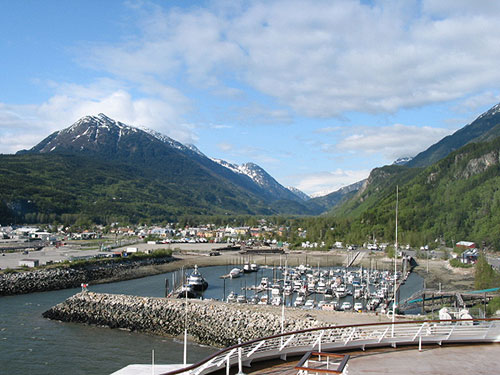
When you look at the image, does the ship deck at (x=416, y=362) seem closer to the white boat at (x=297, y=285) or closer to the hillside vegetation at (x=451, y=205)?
the white boat at (x=297, y=285)

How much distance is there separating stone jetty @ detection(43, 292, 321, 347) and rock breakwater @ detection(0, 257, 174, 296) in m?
15.7

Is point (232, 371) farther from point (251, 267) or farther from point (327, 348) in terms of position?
point (251, 267)

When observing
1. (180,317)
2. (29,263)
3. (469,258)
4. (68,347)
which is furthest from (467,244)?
(68,347)

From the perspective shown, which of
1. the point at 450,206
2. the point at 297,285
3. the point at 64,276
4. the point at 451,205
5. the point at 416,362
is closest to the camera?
the point at 416,362

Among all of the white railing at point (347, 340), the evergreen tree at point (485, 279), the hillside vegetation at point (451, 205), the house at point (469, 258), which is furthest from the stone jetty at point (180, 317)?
the hillside vegetation at point (451, 205)

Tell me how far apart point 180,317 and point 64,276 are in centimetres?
3154

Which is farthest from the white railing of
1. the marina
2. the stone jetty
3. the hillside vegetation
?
the hillside vegetation

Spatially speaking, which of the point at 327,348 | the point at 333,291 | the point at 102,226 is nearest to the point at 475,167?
the point at 333,291

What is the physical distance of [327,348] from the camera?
11672 mm

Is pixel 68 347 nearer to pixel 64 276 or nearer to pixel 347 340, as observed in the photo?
pixel 347 340

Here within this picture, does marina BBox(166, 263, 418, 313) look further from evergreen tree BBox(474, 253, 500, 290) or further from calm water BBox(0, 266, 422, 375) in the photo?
calm water BBox(0, 266, 422, 375)

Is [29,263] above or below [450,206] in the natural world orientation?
below

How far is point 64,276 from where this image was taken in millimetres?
60375

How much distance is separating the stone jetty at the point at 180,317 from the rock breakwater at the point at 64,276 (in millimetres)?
15666
